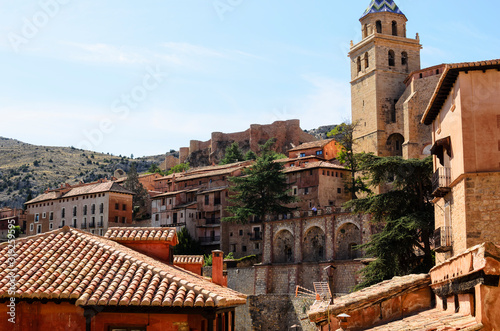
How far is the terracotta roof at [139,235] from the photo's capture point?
58.2 ft

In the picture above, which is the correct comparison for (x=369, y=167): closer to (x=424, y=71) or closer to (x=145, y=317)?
(x=145, y=317)

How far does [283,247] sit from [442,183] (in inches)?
1323

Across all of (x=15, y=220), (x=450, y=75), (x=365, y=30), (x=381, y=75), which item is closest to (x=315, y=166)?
(x=381, y=75)

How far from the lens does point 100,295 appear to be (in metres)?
12.9

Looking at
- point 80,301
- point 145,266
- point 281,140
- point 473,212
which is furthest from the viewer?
point 281,140

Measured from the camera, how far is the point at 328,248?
50.8m

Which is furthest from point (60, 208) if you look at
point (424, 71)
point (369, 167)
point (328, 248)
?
point (369, 167)

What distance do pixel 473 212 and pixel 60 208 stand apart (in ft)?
212

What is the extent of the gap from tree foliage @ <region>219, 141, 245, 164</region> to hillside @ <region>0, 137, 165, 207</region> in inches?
1447

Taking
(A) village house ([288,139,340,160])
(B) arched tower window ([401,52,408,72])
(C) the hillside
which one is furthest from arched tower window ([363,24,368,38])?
(C) the hillside

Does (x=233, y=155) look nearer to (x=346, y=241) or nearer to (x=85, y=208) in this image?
(x=85, y=208)

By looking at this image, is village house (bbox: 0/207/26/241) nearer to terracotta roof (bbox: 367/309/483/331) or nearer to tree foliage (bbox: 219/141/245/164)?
tree foliage (bbox: 219/141/245/164)

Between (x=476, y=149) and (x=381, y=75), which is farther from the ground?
(x=381, y=75)

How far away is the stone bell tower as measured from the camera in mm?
64938
